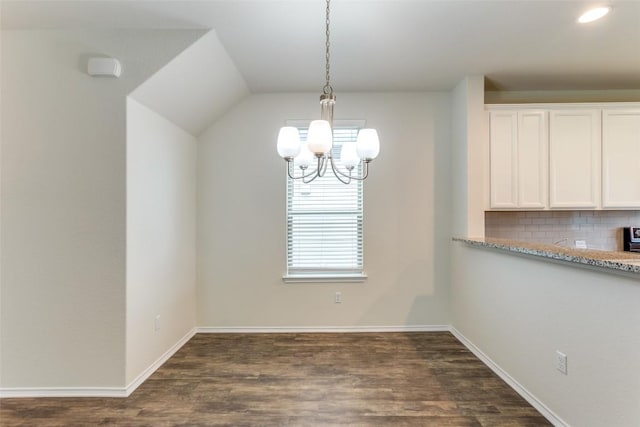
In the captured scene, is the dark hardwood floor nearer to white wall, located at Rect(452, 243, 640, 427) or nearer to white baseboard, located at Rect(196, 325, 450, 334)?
white wall, located at Rect(452, 243, 640, 427)

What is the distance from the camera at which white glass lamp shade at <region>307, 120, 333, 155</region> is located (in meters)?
1.69

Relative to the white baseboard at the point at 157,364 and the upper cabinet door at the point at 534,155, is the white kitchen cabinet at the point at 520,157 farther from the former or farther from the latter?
the white baseboard at the point at 157,364

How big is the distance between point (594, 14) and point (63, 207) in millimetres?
4071

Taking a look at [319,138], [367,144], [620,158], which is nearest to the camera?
[319,138]

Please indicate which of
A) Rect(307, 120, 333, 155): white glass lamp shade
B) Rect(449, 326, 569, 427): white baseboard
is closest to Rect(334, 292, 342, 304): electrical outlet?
Rect(449, 326, 569, 427): white baseboard

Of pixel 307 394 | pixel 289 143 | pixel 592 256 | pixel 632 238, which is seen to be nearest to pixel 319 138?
pixel 289 143

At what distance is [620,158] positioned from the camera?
3062 millimetres

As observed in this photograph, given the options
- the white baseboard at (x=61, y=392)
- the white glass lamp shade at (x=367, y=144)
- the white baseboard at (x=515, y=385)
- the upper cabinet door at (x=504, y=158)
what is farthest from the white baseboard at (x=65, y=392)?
the upper cabinet door at (x=504, y=158)

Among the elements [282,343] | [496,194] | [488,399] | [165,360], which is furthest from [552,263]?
[165,360]

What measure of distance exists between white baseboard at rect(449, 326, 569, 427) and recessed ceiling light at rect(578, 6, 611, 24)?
269 centimetres

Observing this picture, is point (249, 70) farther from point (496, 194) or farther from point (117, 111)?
point (496, 194)

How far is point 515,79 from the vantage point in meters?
3.13

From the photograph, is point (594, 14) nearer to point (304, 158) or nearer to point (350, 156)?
point (350, 156)

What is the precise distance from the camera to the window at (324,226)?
3.52m
